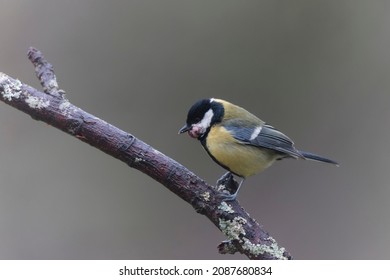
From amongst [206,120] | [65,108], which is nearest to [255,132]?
[206,120]

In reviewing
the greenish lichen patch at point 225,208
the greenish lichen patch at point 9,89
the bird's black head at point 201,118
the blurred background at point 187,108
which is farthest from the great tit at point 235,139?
the greenish lichen patch at point 9,89

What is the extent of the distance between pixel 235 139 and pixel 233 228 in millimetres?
298

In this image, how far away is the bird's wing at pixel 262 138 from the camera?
123 cm

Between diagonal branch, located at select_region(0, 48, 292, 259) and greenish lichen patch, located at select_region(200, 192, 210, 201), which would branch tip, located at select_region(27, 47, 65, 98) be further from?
greenish lichen patch, located at select_region(200, 192, 210, 201)

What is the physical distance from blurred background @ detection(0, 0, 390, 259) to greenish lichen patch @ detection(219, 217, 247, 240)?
501mm

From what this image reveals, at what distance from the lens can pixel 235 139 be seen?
121cm

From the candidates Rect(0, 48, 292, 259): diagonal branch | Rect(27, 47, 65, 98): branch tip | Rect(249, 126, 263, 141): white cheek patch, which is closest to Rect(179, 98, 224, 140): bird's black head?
Rect(249, 126, 263, 141): white cheek patch

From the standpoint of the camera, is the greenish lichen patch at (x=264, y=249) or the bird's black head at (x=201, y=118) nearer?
the greenish lichen patch at (x=264, y=249)

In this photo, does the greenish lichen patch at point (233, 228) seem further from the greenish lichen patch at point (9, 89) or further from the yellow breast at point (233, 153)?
the greenish lichen patch at point (9, 89)

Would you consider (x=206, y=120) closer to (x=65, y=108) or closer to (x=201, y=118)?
(x=201, y=118)

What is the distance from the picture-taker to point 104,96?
171 centimetres

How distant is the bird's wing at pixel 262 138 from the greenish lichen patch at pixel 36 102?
1.60 feet

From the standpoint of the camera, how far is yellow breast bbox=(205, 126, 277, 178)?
3.86ft

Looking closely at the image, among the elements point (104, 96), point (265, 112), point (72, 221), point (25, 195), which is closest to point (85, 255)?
point (72, 221)
